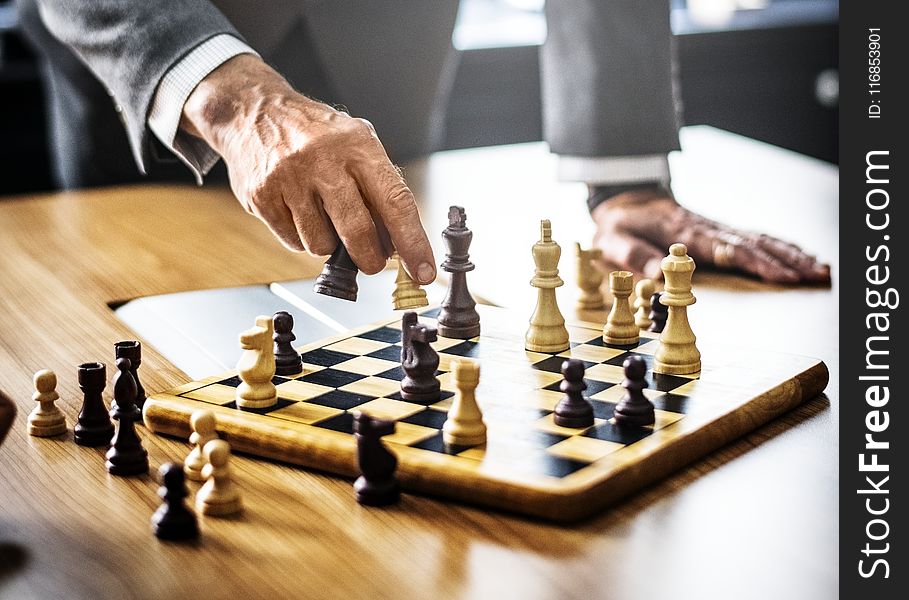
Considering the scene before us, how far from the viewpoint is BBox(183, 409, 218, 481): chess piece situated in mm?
1211

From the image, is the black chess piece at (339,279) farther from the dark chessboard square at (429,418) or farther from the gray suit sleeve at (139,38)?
the gray suit sleeve at (139,38)

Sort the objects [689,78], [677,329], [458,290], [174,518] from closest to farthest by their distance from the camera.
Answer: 1. [174,518]
2. [677,329]
3. [458,290]
4. [689,78]

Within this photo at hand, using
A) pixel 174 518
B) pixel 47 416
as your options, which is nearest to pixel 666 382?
pixel 174 518

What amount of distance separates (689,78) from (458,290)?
3.93 meters

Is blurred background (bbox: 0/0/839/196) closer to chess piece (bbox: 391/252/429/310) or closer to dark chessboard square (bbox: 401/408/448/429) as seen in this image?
chess piece (bbox: 391/252/429/310)

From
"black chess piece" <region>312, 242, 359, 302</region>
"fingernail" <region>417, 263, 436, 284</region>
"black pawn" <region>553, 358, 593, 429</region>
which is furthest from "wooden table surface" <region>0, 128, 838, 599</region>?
"fingernail" <region>417, 263, 436, 284</region>

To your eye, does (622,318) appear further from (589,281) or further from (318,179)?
(318,179)

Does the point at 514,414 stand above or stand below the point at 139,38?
below

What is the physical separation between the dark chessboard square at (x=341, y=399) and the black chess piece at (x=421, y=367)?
2.0 inches

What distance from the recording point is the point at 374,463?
45.3 inches

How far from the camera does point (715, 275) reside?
2119 mm

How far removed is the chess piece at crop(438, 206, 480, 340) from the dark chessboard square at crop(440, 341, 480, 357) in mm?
30

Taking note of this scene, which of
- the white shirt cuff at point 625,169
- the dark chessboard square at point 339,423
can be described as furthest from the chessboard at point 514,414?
the white shirt cuff at point 625,169

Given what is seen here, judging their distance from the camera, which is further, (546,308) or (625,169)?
(625,169)
